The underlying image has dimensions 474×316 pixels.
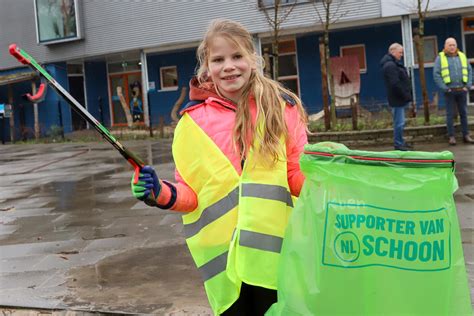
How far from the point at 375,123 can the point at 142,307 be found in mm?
11168

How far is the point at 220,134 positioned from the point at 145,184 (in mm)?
373

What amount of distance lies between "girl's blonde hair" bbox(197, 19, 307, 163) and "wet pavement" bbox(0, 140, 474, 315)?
1899 mm

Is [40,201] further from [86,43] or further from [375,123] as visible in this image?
[86,43]

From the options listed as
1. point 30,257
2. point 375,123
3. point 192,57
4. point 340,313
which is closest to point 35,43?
point 192,57

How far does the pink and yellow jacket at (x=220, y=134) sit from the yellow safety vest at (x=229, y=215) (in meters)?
0.03

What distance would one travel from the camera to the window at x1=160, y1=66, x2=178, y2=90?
2488 centimetres

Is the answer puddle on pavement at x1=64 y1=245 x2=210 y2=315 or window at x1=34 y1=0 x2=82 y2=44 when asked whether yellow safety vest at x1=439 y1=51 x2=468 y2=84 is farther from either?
window at x1=34 y1=0 x2=82 y2=44

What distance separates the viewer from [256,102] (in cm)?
235

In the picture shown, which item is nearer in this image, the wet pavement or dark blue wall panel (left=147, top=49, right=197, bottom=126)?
the wet pavement

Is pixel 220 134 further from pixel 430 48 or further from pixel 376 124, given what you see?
pixel 430 48

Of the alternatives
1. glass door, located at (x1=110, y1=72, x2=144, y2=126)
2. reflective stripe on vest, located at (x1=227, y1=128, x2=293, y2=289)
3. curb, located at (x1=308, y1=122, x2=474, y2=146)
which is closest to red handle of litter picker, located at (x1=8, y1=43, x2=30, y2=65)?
reflective stripe on vest, located at (x1=227, y1=128, x2=293, y2=289)

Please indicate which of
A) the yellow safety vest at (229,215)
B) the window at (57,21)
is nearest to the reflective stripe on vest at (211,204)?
the yellow safety vest at (229,215)

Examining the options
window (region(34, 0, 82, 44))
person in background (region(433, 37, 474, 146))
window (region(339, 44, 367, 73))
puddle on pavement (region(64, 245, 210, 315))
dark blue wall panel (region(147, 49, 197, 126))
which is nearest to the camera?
puddle on pavement (region(64, 245, 210, 315))

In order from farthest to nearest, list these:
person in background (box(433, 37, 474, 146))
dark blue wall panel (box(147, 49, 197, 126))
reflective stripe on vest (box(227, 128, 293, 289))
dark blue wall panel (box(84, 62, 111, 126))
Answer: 1. dark blue wall panel (box(84, 62, 111, 126))
2. dark blue wall panel (box(147, 49, 197, 126))
3. person in background (box(433, 37, 474, 146))
4. reflective stripe on vest (box(227, 128, 293, 289))
